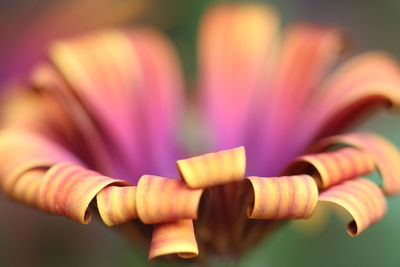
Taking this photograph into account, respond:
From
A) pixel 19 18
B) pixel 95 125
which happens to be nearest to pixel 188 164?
pixel 95 125

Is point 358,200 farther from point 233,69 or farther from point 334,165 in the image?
point 233,69

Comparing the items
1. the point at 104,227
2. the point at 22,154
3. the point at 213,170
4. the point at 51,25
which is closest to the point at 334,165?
the point at 213,170

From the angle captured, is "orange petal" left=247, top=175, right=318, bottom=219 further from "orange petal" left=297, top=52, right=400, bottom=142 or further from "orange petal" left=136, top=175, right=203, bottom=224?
"orange petal" left=297, top=52, right=400, bottom=142

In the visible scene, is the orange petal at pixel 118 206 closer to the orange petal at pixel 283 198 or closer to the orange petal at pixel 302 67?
the orange petal at pixel 283 198

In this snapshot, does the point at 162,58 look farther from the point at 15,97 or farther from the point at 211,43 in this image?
the point at 15,97

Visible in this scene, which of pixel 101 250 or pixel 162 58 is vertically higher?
pixel 162 58
